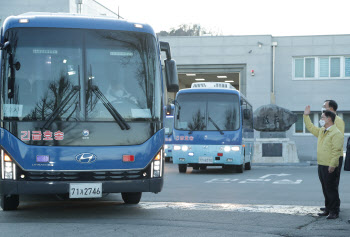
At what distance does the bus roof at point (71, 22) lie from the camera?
10.3 meters

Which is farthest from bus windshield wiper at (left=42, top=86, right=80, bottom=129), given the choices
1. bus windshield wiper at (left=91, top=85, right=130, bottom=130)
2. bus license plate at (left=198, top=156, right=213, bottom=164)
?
bus license plate at (left=198, top=156, right=213, bottom=164)

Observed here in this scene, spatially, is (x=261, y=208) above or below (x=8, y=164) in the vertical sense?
below

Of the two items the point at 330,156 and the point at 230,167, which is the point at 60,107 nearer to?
the point at 330,156

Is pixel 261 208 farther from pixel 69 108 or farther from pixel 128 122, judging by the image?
pixel 69 108

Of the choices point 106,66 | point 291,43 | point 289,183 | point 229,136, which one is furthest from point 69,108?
point 291,43

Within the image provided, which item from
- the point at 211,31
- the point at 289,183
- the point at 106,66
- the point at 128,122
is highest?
the point at 211,31

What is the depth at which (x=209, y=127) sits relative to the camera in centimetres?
2361

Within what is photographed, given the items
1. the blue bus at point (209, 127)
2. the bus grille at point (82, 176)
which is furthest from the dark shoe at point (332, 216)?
the blue bus at point (209, 127)

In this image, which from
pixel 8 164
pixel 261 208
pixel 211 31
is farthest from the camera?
pixel 211 31

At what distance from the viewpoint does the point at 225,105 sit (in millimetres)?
23719

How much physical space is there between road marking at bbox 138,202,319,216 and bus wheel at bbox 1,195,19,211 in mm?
2189

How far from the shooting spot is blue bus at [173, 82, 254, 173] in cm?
2347

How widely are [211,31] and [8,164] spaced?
80306 millimetres

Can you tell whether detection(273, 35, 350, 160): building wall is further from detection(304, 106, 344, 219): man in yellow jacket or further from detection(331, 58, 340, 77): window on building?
detection(304, 106, 344, 219): man in yellow jacket
